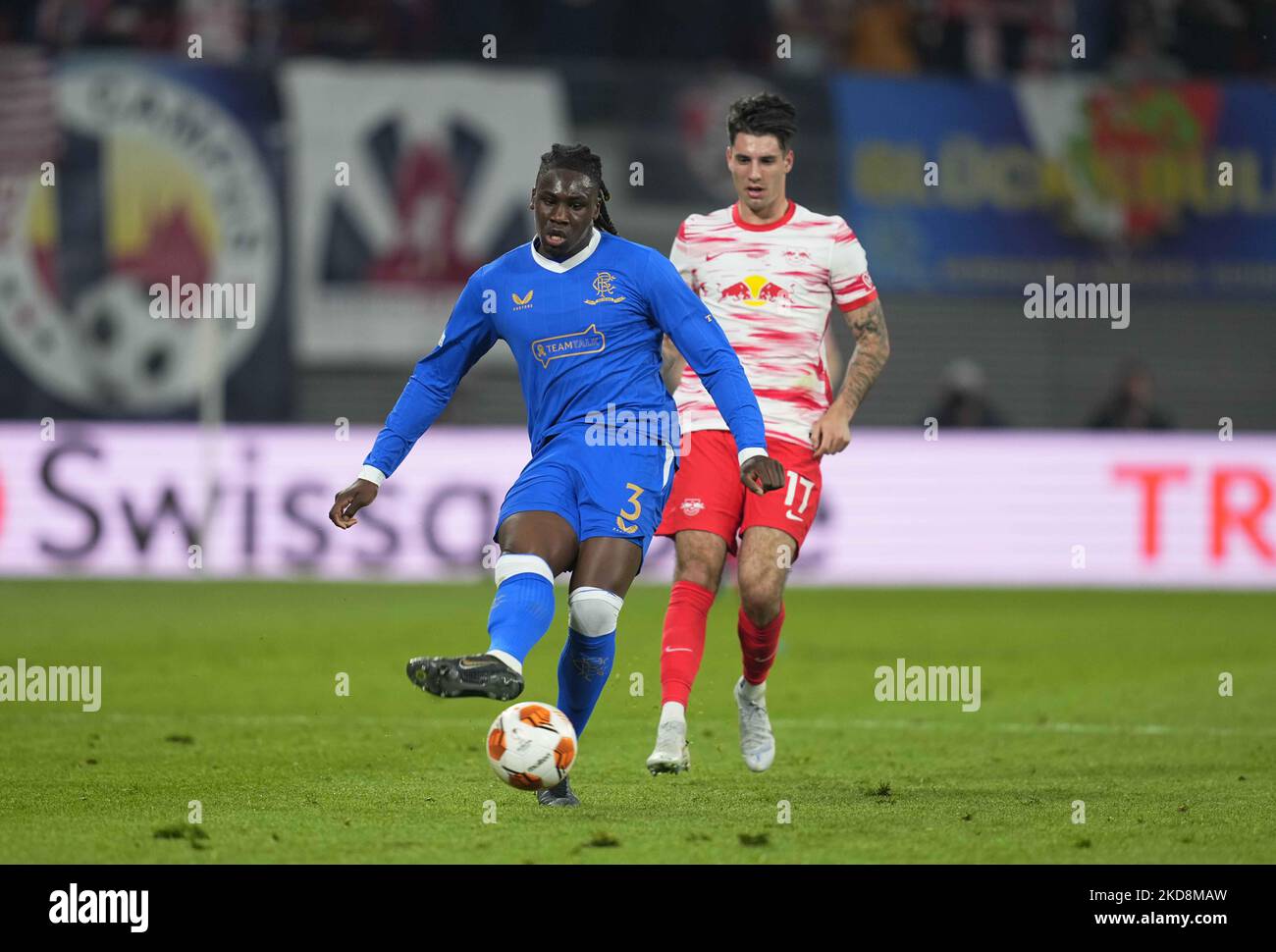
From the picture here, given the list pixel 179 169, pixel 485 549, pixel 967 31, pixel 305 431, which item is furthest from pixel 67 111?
pixel 967 31

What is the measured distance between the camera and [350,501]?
6281 millimetres

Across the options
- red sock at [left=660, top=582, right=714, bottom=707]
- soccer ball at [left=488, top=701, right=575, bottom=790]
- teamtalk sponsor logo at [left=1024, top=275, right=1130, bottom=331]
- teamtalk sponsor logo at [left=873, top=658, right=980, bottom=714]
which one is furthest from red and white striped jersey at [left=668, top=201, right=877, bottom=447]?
teamtalk sponsor logo at [left=1024, top=275, right=1130, bottom=331]

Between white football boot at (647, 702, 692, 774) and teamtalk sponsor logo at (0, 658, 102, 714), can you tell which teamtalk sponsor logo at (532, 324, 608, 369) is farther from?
teamtalk sponsor logo at (0, 658, 102, 714)

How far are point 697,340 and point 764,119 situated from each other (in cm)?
135

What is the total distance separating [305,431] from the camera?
16750 millimetres

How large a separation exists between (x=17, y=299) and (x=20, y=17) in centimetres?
264

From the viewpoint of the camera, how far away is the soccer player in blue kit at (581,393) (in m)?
6.22

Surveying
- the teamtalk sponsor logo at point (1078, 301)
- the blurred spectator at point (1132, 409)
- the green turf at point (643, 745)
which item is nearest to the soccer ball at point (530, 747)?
the green turf at point (643, 745)

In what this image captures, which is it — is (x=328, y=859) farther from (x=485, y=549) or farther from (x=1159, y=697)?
(x=485, y=549)

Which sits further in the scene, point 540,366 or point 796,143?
point 796,143

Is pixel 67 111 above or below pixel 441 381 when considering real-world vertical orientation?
above

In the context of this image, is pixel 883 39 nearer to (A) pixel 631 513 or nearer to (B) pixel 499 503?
(B) pixel 499 503

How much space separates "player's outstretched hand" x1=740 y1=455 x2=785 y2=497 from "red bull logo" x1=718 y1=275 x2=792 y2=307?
1458 mm

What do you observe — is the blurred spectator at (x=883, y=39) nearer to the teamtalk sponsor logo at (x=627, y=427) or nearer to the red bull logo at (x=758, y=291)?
the red bull logo at (x=758, y=291)
